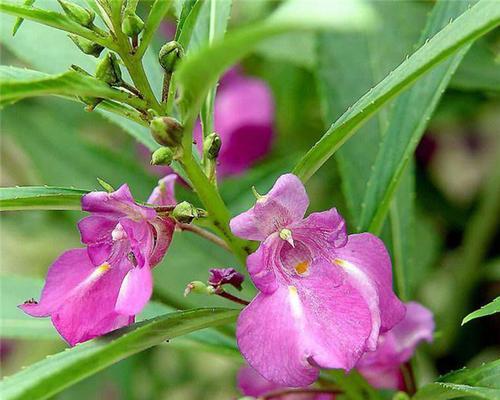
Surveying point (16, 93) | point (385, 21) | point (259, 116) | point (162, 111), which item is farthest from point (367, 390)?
point (259, 116)

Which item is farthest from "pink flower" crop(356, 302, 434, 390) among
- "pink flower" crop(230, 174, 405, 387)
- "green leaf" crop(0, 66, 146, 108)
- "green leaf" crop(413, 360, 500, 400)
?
"green leaf" crop(0, 66, 146, 108)

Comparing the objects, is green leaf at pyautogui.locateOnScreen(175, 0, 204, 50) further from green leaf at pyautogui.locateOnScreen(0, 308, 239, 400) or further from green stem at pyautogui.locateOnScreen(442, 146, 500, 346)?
green stem at pyautogui.locateOnScreen(442, 146, 500, 346)

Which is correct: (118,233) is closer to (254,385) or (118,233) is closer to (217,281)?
(217,281)

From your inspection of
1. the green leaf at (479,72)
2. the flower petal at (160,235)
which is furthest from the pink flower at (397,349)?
the green leaf at (479,72)

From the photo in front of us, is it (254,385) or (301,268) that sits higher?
(301,268)

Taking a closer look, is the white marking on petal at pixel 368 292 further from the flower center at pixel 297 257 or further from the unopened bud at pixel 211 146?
the unopened bud at pixel 211 146

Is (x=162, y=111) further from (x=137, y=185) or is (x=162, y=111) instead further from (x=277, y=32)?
(x=137, y=185)

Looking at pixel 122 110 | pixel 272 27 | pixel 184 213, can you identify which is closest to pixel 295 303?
pixel 184 213
